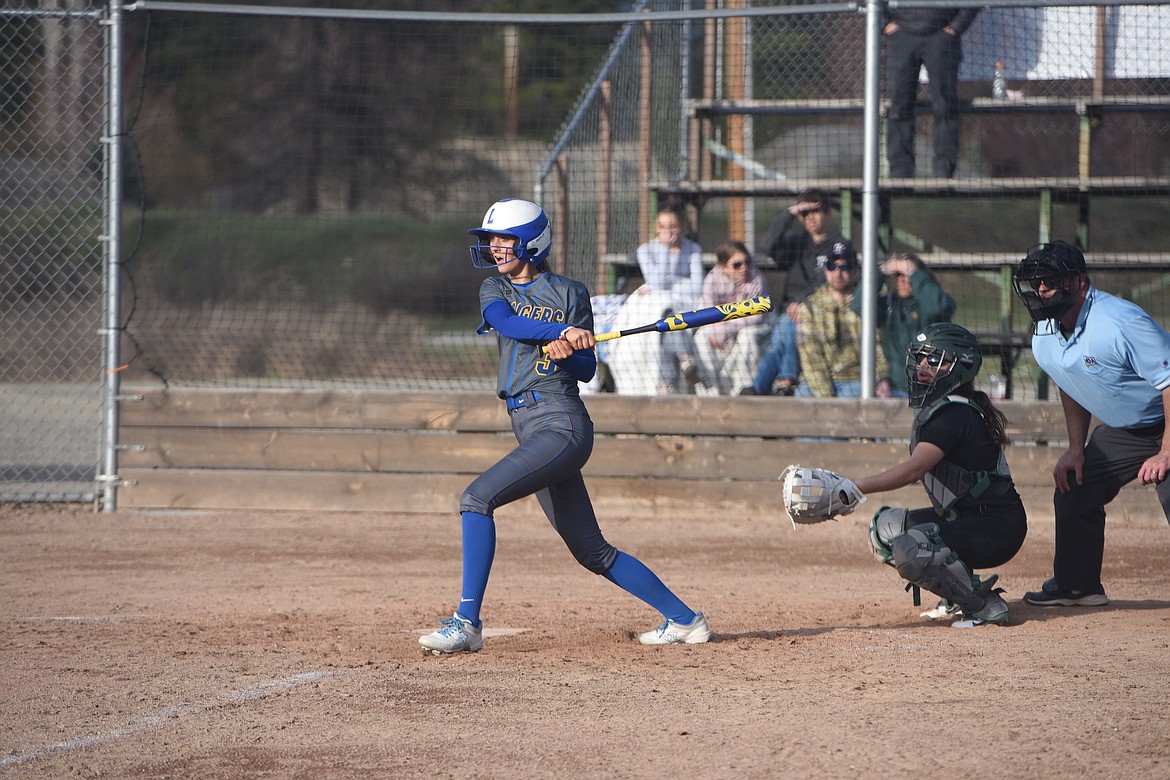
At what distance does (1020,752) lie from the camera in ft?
11.3

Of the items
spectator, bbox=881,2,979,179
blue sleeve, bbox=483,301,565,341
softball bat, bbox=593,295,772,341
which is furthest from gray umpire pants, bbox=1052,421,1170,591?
spectator, bbox=881,2,979,179

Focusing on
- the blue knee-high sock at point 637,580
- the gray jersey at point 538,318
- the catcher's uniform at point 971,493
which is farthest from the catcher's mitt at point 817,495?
the gray jersey at point 538,318

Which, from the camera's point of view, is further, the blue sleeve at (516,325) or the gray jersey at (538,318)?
the gray jersey at (538,318)

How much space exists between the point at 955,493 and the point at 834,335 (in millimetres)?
3328

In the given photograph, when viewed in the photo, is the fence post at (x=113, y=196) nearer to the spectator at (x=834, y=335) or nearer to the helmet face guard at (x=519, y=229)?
the helmet face guard at (x=519, y=229)

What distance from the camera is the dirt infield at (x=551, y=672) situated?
351cm

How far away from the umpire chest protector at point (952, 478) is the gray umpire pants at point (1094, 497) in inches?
26.3

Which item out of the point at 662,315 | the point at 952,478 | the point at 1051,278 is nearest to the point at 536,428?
the point at 952,478

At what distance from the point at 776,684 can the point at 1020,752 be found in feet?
3.23

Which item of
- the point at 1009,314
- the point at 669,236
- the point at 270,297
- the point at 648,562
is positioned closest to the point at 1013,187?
the point at 1009,314

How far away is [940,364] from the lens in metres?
5.05

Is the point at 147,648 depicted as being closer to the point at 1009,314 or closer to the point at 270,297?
the point at 1009,314

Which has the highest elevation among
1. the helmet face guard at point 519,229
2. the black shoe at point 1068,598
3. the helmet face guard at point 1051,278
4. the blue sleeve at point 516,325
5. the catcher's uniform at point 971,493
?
the helmet face guard at point 519,229

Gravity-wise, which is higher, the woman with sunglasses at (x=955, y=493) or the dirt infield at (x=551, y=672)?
the woman with sunglasses at (x=955, y=493)
